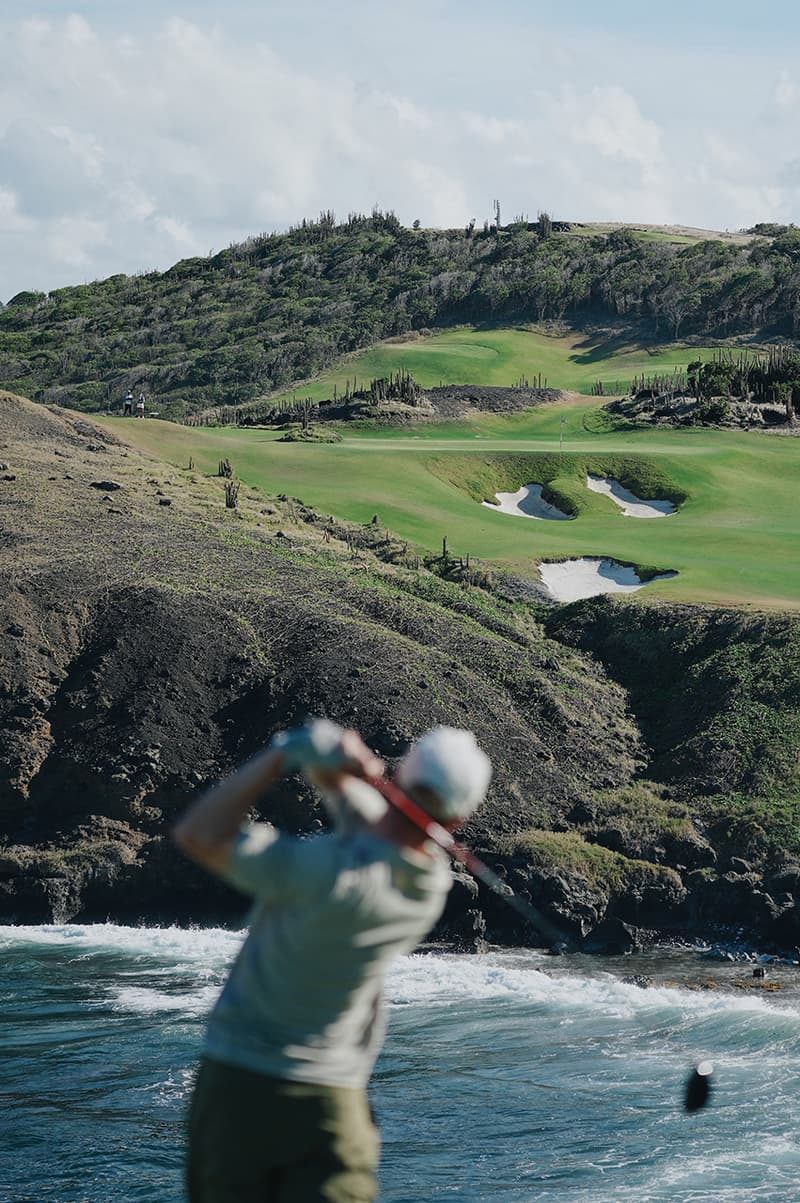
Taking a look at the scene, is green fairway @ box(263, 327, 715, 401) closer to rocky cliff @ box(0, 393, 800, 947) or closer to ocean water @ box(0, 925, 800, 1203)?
rocky cliff @ box(0, 393, 800, 947)

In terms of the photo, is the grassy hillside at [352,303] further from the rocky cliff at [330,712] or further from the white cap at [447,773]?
the white cap at [447,773]

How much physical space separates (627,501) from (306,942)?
219ft

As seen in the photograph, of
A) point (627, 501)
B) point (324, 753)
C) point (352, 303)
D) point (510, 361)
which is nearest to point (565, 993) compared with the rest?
point (324, 753)

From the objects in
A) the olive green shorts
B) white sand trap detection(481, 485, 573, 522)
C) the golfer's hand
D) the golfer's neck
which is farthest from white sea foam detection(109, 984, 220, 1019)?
white sand trap detection(481, 485, 573, 522)

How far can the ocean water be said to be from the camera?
21625 mm

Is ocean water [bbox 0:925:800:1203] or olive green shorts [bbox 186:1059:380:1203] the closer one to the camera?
olive green shorts [bbox 186:1059:380:1203]

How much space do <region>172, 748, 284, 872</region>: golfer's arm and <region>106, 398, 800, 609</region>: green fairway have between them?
1816 inches

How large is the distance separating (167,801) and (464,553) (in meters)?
22.7

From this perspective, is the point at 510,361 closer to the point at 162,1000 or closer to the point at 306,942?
the point at 162,1000

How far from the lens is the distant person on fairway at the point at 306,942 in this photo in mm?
4773

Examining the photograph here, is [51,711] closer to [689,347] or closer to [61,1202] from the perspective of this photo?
[61,1202]

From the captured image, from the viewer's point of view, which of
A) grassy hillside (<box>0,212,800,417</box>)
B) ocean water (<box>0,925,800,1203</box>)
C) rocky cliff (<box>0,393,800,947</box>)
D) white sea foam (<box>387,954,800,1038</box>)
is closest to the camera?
ocean water (<box>0,925,800,1203</box>)

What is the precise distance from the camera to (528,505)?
7044 centimetres

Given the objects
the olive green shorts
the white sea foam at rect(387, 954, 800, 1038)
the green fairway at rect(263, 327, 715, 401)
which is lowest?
the white sea foam at rect(387, 954, 800, 1038)
